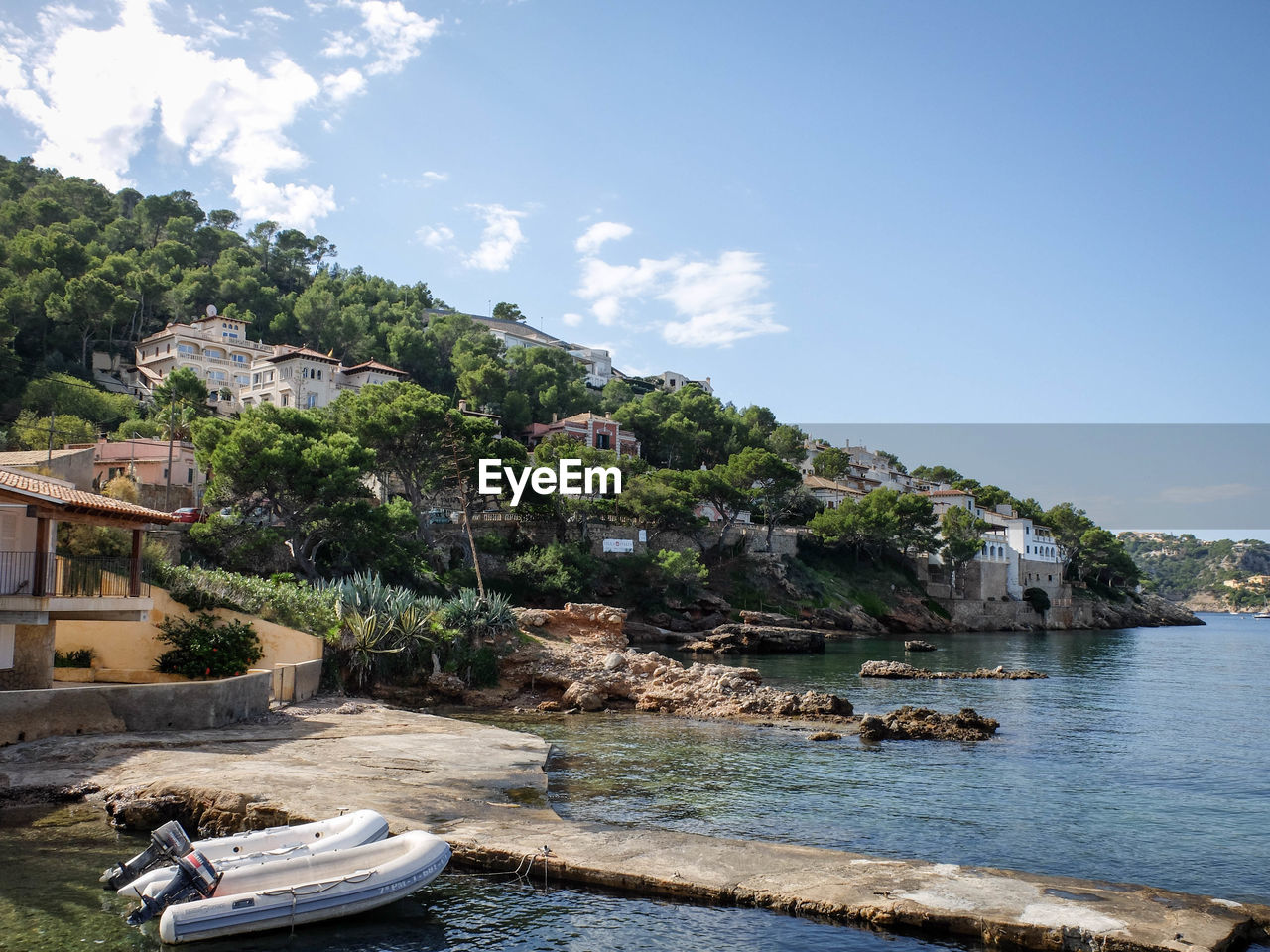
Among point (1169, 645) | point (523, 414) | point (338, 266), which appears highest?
point (338, 266)

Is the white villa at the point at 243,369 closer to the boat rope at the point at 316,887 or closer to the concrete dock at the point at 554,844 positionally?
the concrete dock at the point at 554,844

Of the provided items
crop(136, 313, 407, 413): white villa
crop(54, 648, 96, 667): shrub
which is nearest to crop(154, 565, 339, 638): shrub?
crop(54, 648, 96, 667): shrub

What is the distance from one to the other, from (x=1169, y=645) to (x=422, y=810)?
78.8m

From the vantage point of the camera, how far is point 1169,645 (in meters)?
76.8

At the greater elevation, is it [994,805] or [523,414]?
[523,414]

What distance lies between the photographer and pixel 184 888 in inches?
418

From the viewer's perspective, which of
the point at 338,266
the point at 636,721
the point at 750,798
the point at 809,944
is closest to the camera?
the point at 809,944

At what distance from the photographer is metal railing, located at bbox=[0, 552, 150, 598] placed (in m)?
18.2

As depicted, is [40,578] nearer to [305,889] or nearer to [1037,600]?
[305,889]

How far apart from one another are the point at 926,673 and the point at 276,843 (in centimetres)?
3733

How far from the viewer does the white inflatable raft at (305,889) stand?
10414 millimetres

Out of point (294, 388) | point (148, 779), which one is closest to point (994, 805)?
point (148, 779)

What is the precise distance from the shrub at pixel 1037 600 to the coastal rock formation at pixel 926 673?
53232mm

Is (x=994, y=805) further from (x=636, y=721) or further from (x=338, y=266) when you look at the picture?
(x=338, y=266)
